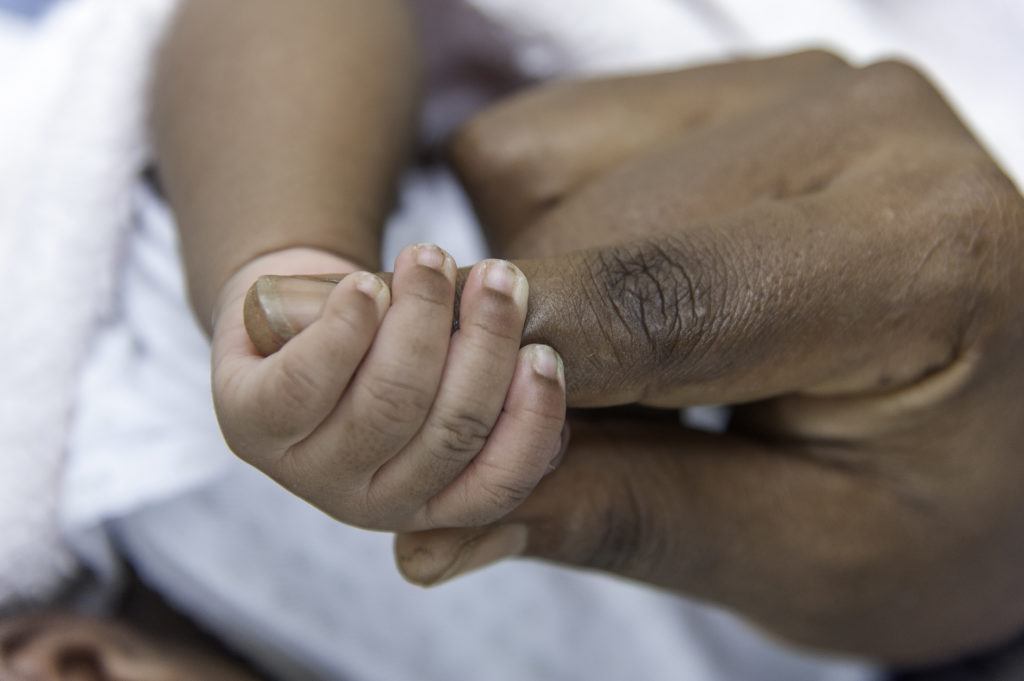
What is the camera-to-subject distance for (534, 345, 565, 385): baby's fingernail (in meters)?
0.43

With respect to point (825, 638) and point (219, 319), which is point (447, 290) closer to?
point (219, 319)

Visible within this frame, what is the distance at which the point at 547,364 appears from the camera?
→ 43cm

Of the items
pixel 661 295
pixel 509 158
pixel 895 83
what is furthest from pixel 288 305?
pixel 895 83

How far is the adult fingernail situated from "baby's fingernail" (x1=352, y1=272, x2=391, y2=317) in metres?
0.18

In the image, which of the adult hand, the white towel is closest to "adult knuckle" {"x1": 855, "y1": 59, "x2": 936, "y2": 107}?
the adult hand

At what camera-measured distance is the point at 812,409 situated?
64cm

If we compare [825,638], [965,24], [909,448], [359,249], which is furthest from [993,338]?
[965,24]

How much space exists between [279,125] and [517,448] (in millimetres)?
339

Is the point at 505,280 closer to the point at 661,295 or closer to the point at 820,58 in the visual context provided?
the point at 661,295

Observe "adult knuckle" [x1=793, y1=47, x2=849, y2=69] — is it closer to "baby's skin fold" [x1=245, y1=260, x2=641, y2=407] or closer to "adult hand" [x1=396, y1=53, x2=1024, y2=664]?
"adult hand" [x1=396, y1=53, x2=1024, y2=664]

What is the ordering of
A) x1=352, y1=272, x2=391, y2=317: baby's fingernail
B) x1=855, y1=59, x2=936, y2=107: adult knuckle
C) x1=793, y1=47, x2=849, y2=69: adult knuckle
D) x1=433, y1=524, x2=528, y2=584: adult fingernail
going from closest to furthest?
x1=352, y1=272, x2=391, y2=317: baby's fingernail < x1=433, y1=524, x2=528, y2=584: adult fingernail < x1=855, y1=59, x2=936, y2=107: adult knuckle < x1=793, y1=47, x2=849, y2=69: adult knuckle

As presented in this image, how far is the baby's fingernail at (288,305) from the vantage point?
42 centimetres

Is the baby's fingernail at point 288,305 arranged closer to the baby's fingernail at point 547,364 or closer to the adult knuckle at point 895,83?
the baby's fingernail at point 547,364

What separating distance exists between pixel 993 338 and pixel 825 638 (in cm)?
30
